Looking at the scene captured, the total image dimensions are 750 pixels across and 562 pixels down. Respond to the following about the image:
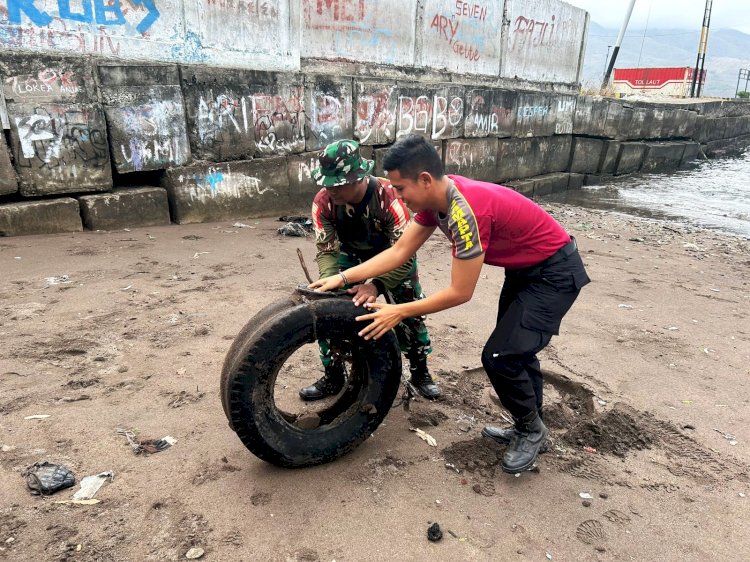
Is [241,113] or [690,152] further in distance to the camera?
[690,152]

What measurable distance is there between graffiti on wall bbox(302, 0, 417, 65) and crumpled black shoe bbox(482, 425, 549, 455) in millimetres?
7276

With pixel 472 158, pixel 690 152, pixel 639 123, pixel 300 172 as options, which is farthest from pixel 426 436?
pixel 690 152

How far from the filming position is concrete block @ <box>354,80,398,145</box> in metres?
8.62

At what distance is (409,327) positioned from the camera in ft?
10.5

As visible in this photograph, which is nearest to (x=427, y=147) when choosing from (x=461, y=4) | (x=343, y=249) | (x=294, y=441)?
(x=343, y=249)

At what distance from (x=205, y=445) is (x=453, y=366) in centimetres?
181

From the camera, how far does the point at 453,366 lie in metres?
3.76

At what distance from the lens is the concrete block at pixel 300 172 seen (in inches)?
316

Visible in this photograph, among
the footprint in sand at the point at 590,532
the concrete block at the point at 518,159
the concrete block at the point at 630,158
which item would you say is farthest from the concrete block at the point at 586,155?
the footprint in sand at the point at 590,532

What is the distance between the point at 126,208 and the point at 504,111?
27.4 ft

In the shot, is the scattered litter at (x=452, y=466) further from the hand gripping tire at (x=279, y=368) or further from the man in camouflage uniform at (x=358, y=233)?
the man in camouflage uniform at (x=358, y=233)

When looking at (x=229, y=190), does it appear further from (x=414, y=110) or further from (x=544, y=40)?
(x=544, y=40)

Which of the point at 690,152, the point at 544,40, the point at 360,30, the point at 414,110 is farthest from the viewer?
the point at 690,152

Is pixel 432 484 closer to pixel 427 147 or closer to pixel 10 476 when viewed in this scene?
pixel 427 147
